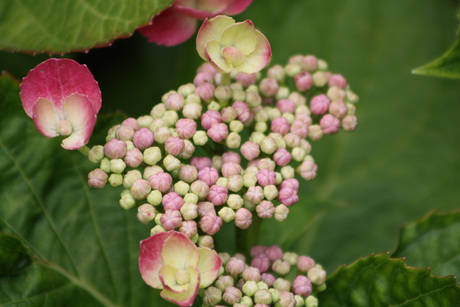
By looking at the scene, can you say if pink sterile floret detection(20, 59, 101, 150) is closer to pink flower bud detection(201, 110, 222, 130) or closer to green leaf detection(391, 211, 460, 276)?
pink flower bud detection(201, 110, 222, 130)

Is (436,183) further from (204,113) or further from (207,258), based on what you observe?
(207,258)

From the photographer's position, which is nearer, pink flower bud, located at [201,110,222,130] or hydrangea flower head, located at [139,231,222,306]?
hydrangea flower head, located at [139,231,222,306]

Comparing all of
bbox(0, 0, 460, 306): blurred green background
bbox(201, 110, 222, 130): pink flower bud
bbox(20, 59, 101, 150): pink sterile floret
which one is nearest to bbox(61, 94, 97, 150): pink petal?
bbox(20, 59, 101, 150): pink sterile floret

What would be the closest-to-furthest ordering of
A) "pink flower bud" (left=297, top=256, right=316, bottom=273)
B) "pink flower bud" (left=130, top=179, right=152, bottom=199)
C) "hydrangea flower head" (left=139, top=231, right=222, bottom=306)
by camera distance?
"hydrangea flower head" (left=139, top=231, right=222, bottom=306) → "pink flower bud" (left=130, top=179, right=152, bottom=199) → "pink flower bud" (left=297, top=256, right=316, bottom=273)

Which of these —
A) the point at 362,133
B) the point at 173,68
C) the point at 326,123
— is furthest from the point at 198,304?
the point at 173,68

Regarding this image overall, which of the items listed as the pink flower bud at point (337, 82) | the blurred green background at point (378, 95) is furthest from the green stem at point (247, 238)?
the blurred green background at point (378, 95)

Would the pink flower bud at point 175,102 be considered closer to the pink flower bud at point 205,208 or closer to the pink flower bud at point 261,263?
the pink flower bud at point 205,208
